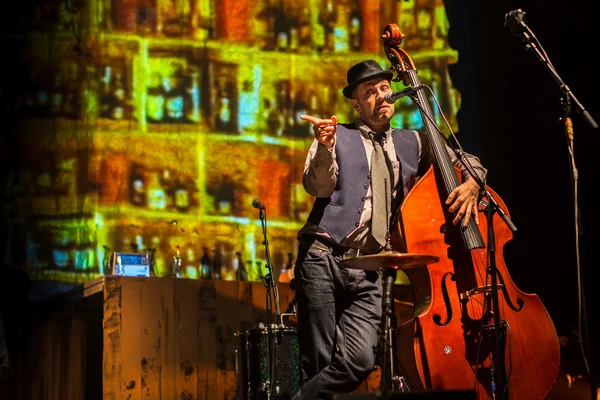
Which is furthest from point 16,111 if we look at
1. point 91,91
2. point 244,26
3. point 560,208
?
point 560,208

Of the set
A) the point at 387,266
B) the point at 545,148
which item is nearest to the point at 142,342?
the point at 387,266

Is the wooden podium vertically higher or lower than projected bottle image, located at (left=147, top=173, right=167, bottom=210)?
lower

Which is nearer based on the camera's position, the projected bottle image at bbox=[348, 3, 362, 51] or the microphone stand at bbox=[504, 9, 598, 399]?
the microphone stand at bbox=[504, 9, 598, 399]

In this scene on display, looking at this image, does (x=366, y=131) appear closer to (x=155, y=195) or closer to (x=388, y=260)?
(x=388, y=260)

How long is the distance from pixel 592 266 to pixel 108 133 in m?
3.90

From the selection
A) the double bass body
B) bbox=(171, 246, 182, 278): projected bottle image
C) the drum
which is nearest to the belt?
the double bass body

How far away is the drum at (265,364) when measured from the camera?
5.05 m

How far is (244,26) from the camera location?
23.1ft

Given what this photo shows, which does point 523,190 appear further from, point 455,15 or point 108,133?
point 108,133

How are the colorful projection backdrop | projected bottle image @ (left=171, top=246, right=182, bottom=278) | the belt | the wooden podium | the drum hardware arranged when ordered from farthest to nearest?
projected bottle image @ (left=171, top=246, right=182, bottom=278)
the colorful projection backdrop
the wooden podium
the belt
the drum hardware

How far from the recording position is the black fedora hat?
3.91 metres

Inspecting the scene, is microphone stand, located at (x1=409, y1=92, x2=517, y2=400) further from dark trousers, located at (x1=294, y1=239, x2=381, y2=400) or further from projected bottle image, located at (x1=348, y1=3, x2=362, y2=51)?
projected bottle image, located at (x1=348, y1=3, x2=362, y2=51)

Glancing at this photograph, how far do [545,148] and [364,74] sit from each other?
2334mm

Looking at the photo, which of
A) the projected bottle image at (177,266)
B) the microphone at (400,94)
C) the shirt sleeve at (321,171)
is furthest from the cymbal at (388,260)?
the projected bottle image at (177,266)
